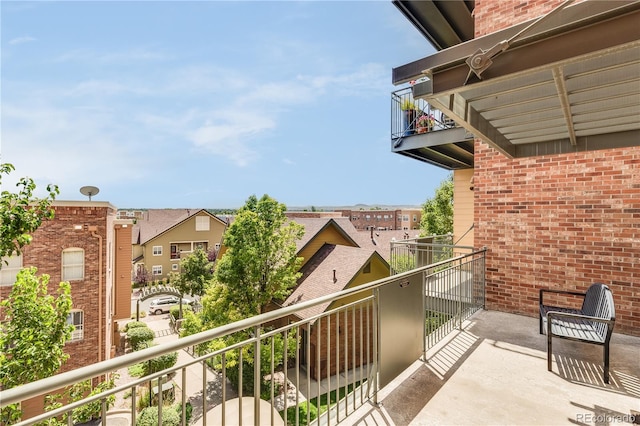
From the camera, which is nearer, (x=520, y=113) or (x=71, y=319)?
(x=520, y=113)

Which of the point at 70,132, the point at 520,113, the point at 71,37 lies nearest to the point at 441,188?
the point at 520,113

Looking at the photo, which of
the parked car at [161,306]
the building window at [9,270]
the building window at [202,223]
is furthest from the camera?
the building window at [202,223]

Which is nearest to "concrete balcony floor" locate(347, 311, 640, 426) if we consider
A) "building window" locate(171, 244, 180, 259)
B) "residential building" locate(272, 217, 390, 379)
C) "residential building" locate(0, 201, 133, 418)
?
"residential building" locate(272, 217, 390, 379)

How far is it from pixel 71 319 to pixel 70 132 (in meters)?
35.7

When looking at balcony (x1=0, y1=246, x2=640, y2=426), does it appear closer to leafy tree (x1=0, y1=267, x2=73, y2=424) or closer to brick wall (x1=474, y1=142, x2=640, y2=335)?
brick wall (x1=474, y1=142, x2=640, y2=335)

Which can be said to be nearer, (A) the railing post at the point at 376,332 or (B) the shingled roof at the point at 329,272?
(A) the railing post at the point at 376,332

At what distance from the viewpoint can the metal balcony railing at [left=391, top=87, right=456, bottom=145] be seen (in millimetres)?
8094

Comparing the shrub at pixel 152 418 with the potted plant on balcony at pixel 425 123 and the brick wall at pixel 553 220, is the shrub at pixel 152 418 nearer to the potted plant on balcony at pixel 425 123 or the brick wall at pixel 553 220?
the brick wall at pixel 553 220

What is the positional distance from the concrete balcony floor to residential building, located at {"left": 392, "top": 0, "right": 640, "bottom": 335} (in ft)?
4.55

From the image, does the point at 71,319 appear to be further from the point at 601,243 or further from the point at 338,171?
the point at 338,171

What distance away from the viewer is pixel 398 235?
83.6ft

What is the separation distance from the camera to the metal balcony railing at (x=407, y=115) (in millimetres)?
8094

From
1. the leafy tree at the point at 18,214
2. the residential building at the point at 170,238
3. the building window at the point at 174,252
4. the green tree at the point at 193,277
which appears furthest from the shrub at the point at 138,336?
the building window at the point at 174,252

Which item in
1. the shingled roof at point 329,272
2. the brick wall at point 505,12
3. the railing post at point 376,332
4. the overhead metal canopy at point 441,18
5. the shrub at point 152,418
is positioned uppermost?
the overhead metal canopy at point 441,18
